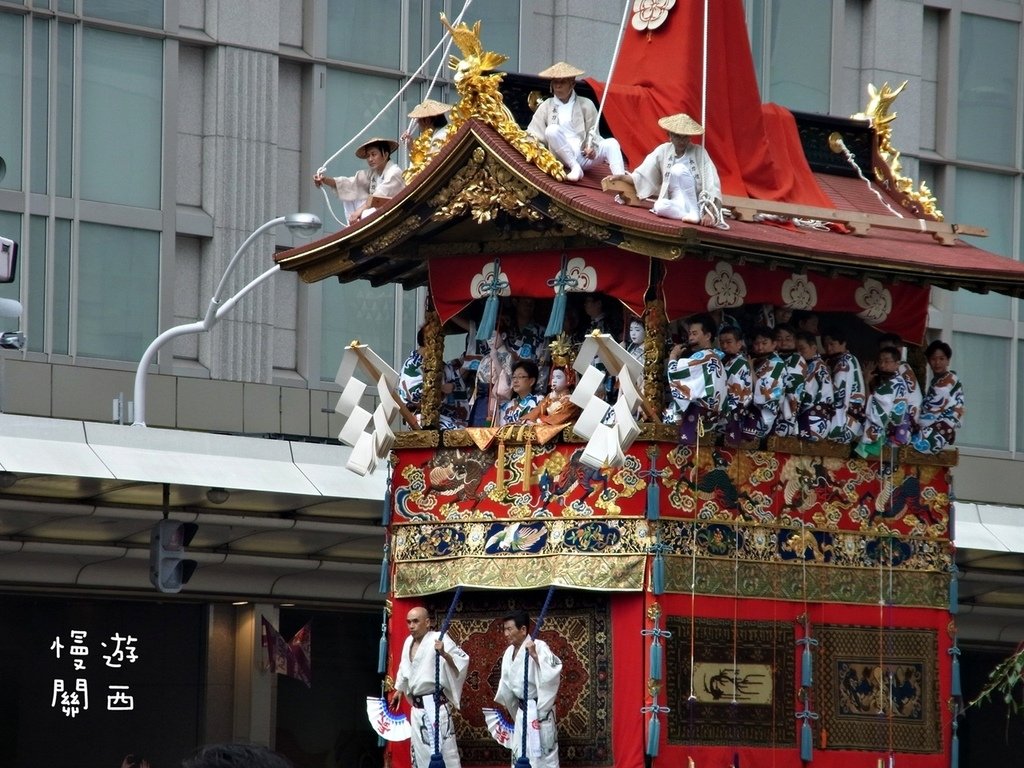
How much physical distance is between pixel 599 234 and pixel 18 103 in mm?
15669

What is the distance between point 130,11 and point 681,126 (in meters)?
16.0

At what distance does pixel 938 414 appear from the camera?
1498 cm

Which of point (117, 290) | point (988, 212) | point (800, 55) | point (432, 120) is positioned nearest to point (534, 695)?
point (432, 120)

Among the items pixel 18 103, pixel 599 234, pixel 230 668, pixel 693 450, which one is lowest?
pixel 230 668

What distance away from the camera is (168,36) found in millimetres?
28453

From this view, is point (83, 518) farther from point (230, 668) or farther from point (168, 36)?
point (168, 36)

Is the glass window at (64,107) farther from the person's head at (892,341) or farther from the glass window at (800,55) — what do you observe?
the person's head at (892,341)

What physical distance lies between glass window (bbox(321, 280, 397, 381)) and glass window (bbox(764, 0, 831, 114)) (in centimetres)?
667

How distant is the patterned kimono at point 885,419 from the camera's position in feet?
48.1

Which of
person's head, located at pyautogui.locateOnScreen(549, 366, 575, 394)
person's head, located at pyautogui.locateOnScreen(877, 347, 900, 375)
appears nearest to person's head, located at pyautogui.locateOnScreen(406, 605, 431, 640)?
person's head, located at pyautogui.locateOnScreen(549, 366, 575, 394)

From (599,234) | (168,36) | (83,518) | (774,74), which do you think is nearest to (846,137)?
(599,234)

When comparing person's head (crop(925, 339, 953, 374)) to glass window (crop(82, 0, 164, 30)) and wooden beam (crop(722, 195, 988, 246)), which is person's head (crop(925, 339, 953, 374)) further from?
glass window (crop(82, 0, 164, 30))

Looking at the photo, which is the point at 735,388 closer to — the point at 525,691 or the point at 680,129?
the point at 680,129

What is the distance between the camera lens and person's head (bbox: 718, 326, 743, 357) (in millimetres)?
13938
